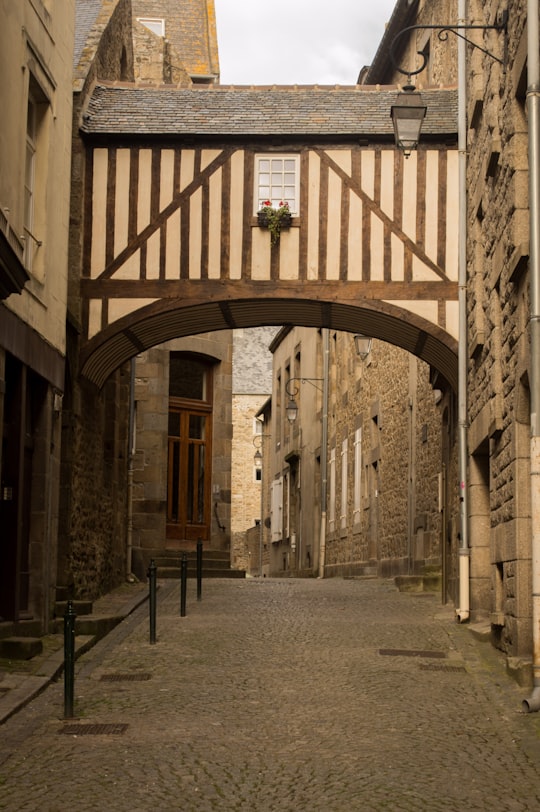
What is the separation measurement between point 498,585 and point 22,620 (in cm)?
405

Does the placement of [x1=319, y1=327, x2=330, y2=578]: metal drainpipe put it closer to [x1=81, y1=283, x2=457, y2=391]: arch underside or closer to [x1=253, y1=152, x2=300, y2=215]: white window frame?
[x1=81, y1=283, x2=457, y2=391]: arch underside

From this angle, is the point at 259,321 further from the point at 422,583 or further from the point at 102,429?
the point at 422,583

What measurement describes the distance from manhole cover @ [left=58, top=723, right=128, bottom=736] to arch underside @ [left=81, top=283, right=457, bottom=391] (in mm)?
7070

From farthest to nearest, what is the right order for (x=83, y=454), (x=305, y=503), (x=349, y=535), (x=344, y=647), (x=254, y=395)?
(x=254, y=395), (x=305, y=503), (x=349, y=535), (x=83, y=454), (x=344, y=647)

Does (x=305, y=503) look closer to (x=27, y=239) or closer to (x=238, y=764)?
(x=27, y=239)

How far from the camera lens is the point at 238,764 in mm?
6469

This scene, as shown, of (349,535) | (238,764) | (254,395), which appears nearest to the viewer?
(238,764)

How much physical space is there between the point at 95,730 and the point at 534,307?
12.2ft

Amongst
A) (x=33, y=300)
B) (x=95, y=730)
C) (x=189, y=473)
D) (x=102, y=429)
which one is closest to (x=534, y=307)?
(x=95, y=730)

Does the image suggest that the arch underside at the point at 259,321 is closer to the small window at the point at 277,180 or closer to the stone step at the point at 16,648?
the small window at the point at 277,180

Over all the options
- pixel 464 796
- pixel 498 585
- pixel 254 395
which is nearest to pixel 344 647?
pixel 498 585

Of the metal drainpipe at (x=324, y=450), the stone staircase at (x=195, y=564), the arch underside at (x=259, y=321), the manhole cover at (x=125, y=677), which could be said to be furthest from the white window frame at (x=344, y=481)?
the manhole cover at (x=125, y=677)

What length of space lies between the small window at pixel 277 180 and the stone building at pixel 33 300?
96.6 inches

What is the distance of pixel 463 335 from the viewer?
521 inches
